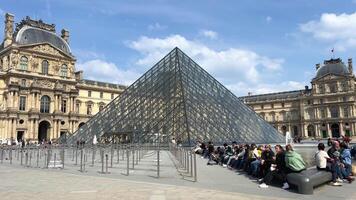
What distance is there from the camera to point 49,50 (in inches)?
1855

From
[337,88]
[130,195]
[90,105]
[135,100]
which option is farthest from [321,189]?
[337,88]

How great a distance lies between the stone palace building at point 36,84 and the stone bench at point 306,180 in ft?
137

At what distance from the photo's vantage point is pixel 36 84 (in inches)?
1774

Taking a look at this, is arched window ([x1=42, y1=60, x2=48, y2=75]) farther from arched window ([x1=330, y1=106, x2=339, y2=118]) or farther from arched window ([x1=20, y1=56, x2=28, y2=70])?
arched window ([x1=330, y1=106, x2=339, y2=118])

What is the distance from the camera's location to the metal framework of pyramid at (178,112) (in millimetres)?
19469

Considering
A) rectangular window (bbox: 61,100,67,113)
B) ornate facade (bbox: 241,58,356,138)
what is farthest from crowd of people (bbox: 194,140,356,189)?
ornate facade (bbox: 241,58,356,138)

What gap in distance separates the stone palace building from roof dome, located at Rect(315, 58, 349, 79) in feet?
153

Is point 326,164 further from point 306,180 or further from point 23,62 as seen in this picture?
point 23,62

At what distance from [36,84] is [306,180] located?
4448 cm

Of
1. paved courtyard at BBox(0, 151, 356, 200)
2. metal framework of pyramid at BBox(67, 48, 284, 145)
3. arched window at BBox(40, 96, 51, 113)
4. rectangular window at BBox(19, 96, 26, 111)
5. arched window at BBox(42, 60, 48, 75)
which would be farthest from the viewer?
arched window at BBox(42, 60, 48, 75)

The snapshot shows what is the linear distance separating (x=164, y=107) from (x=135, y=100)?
2563mm

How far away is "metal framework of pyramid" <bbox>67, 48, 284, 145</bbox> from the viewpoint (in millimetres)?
19469

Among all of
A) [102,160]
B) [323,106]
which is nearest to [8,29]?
[102,160]

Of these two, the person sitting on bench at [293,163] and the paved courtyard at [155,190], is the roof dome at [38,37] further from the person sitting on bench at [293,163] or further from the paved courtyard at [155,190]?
the person sitting on bench at [293,163]
